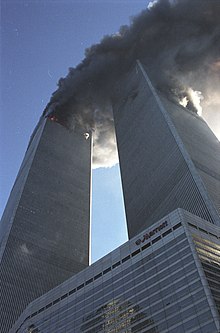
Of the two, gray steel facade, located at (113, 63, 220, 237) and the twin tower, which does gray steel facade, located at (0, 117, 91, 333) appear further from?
gray steel facade, located at (113, 63, 220, 237)

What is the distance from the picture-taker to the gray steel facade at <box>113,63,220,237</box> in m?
110

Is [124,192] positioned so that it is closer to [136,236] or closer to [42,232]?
[42,232]

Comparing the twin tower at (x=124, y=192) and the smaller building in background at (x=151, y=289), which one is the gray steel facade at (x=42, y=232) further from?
the smaller building in background at (x=151, y=289)

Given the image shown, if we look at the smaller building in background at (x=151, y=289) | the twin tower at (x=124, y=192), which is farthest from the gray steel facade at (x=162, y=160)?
the smaller building in background at (x=151, y=289)

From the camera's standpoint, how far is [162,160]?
135m

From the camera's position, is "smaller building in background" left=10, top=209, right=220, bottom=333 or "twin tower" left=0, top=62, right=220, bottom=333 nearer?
"smaller building in background" left=10, top=209, right=220, bottom=333

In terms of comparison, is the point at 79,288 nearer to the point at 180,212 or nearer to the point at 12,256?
the point at 180,212

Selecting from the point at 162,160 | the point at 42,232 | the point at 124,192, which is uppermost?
the point at 124,192

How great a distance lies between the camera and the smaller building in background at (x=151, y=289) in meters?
59.9

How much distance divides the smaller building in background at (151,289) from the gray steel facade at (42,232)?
120 feet

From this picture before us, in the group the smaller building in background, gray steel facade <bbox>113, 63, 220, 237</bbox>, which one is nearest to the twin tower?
gray steel facade <bbox>113, 63, 220, 237</bbox>

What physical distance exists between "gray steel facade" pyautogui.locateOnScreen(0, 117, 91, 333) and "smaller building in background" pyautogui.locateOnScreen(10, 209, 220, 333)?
36.7 metres

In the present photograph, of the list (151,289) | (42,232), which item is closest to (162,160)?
(42,232)

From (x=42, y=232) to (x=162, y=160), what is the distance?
51972 millimetres
